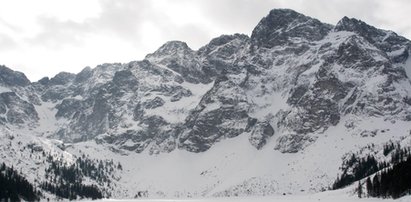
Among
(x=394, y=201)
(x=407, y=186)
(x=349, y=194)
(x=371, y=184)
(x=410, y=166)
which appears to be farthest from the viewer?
(x=349, y=194)

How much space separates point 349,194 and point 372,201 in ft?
143

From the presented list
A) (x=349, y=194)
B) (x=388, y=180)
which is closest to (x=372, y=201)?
(x=388, y=180)

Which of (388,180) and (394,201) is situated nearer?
(394,201)

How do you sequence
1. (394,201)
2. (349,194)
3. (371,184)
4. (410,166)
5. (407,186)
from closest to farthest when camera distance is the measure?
1. (394,201)
2. (407,186)
3. (410,166)
4. (371,184)
5. (349,194)

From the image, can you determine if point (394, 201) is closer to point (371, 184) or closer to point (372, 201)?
point (372, 201)

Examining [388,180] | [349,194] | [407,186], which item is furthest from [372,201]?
[349,194]

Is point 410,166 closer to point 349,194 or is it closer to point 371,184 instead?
point 371,184

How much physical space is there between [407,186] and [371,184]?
87.4ft

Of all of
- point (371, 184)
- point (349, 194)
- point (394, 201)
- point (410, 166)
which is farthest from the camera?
point (349, 194)

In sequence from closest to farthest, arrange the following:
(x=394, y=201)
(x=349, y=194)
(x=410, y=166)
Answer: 1. (x=394, y=201)
2. (x=410, y=166)
3. (x=349, y=194)

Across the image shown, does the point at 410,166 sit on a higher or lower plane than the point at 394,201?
higher

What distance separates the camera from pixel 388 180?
174m

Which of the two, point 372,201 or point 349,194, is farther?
point 349,194

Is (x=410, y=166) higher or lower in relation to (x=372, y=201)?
higher
